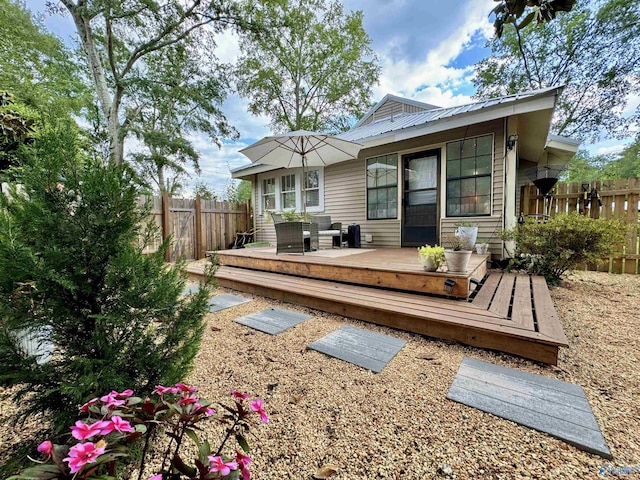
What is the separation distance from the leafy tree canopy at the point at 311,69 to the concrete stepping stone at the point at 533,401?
1535 cm

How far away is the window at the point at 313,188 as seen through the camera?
23.7 ft

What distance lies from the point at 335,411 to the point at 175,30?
11.5 meters

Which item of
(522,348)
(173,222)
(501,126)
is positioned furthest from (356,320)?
(173,222)

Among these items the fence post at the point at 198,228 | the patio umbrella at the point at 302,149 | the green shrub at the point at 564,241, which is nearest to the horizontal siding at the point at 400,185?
the green shrub at the point at 564,241

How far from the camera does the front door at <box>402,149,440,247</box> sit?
17.4ft

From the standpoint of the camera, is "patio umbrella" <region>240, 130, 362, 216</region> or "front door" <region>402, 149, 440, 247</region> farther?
"front door" <region>402, 149, 440, 247</region>

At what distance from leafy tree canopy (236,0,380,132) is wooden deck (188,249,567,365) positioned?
13.2m

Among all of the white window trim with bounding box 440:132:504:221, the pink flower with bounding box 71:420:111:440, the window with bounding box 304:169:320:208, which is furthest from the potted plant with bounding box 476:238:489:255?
the pink flower with bounding box 71:420:111:440

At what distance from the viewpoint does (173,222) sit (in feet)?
23.4

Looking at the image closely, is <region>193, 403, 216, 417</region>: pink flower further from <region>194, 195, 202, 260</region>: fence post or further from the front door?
<region>194, 195, 202, 260</region>: fence post

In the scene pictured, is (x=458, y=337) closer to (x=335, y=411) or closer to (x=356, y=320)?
(x=356, y=320)

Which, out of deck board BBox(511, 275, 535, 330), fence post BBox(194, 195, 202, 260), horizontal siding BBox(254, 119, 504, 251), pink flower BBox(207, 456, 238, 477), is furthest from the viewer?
fence post BBox(194, 195, 202, 260)

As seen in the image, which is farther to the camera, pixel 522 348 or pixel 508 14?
pixel 522 348

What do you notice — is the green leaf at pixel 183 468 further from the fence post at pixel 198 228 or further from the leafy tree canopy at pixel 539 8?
the fence post at pixel 198 228
